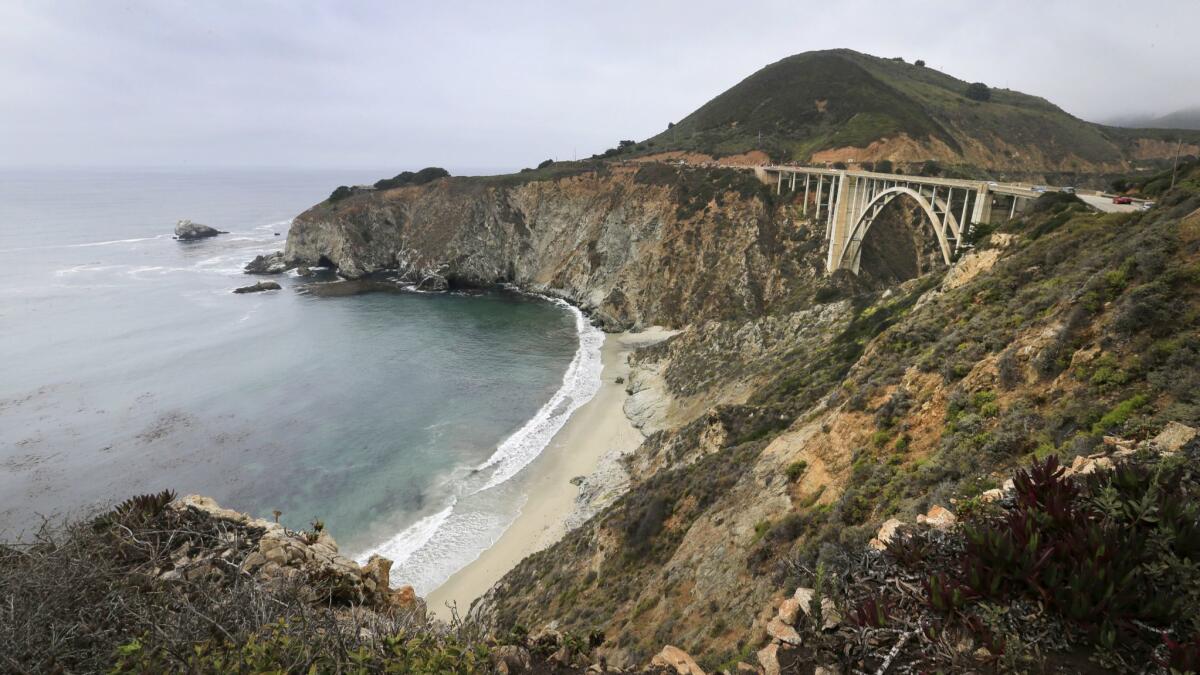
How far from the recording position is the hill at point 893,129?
7553 centimetres

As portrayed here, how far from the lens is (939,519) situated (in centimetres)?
714

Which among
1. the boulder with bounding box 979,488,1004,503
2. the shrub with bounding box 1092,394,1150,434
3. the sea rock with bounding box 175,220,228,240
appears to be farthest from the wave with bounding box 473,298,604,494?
the sea rock with bounding box 175,220,228,240

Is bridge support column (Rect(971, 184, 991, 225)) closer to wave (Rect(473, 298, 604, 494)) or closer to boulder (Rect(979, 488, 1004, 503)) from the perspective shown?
wave (Rect(473, 298, 604, 494))

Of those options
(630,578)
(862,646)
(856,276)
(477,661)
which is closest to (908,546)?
(862,646)

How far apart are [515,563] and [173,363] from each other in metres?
42.8

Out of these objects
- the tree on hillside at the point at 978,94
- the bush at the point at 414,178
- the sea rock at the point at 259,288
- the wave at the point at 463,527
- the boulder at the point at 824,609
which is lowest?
the wave at the point at 463,527

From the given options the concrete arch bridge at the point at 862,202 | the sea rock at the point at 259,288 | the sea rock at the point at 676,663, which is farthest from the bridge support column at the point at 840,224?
the sea rock at the point at 259,288

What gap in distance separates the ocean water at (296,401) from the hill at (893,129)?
4783 centimetres

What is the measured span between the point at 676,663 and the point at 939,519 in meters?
4.12

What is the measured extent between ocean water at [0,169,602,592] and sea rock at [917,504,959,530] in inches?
846

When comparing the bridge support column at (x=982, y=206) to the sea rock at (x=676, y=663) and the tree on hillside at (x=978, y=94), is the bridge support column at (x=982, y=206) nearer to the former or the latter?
the sea rock at (x=676, y=663)

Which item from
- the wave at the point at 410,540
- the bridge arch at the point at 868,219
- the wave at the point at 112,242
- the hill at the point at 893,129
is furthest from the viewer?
the wave at the point at 112,242

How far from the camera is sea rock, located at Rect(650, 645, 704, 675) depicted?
22.7 feet

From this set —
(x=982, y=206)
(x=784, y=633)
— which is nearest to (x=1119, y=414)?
(x=784, y=633)
